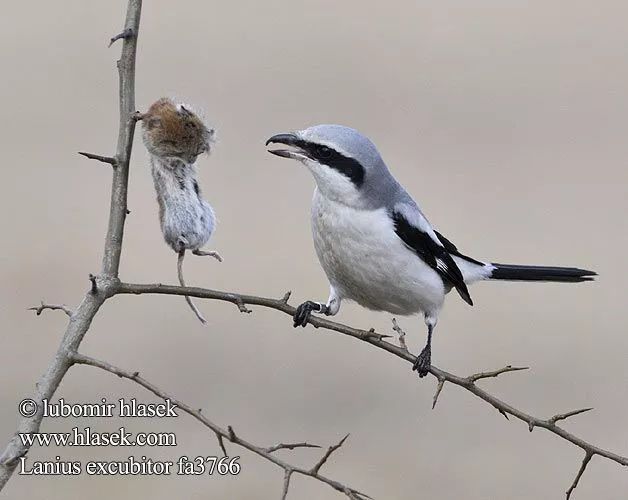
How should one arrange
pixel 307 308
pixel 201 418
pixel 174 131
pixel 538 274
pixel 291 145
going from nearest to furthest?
1. pixel 201 418
2. pixel 174 131
3. pixel 291 145
4. pixel 307 308
5. pixel 538 274

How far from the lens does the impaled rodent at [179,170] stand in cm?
234

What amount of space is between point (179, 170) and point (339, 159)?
771mm

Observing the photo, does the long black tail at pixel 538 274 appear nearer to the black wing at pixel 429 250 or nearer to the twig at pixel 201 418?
the black wing at pixel 429 250

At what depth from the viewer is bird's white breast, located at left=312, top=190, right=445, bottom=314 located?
3.37 metres

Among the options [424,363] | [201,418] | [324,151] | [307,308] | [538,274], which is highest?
[538,274]

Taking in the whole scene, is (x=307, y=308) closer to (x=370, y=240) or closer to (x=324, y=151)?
(x=370, y=240)

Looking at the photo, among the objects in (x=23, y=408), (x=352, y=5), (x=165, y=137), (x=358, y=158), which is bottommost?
(x=23, y=408)

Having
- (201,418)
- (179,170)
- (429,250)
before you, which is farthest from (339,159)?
(201,418)

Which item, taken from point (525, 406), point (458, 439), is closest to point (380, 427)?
point (458, 439)

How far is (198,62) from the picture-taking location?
33.6 ft

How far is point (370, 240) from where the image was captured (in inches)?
133

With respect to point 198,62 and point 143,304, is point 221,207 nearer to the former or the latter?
point 143,304

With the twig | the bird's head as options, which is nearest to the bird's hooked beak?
the bird's head

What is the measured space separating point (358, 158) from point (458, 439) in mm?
3409
